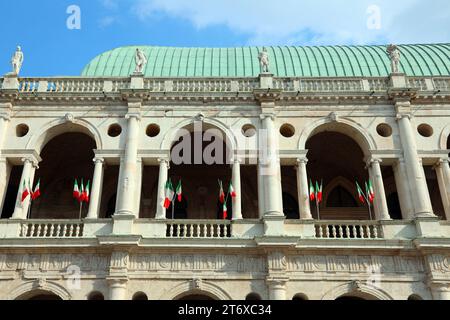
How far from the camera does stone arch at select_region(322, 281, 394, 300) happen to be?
54.9ft

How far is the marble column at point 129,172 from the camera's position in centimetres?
1820

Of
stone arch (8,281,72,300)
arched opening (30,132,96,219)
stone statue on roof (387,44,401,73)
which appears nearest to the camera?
stone arch (8,281,72,300)

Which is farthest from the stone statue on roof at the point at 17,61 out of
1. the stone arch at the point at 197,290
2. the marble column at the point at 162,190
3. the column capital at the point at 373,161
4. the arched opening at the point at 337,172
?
the column capital at the point at 373,161

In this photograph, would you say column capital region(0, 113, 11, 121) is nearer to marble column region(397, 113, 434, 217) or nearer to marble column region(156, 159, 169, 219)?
marble column region(156, 159, 169, 219)

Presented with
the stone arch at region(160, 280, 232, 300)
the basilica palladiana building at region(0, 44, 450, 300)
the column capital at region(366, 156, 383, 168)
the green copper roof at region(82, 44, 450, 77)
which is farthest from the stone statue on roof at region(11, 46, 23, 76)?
the column capital at region(366, 156, 383, 168)

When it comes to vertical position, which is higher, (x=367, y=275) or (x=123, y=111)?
(x=123, y=111)

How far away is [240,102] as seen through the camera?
67.8 ft

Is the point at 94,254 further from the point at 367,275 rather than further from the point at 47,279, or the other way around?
the point at 367,275

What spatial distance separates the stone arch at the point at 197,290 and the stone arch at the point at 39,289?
11.6ft

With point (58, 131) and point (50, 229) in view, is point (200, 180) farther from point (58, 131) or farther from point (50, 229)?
point (50, 229)

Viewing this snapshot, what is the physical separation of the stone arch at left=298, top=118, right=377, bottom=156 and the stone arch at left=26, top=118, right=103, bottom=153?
28.4 feet

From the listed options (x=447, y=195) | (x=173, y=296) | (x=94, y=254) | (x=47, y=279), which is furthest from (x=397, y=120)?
(x=47, y=279)

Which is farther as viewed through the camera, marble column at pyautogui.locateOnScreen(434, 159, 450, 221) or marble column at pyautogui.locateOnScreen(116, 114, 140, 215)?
marble column at pyautogui.locateOnScreen(434, 159, 450, 221)
